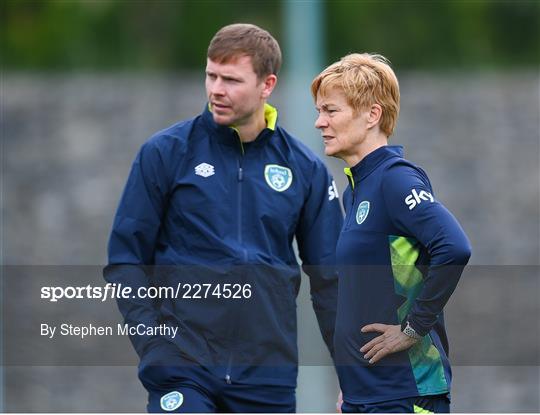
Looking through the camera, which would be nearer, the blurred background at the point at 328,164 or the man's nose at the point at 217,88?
the man's nose at the point at 217,88

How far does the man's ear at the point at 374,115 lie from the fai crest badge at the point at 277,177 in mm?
813

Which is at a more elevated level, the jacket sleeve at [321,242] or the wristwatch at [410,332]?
the jacket sleeve at [321,242]

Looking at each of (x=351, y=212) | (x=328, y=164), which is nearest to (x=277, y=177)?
(x=351, y=212)

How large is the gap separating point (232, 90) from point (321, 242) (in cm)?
75

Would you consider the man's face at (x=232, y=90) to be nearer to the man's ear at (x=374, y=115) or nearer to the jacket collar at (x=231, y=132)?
the jacket collar at (x=231, y=132)

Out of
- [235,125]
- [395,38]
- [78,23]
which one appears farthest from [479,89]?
[235,125]

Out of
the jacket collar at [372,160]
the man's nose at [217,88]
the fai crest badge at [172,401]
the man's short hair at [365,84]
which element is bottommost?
the fai crest badge at [172,401]

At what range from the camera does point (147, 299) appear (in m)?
5.51

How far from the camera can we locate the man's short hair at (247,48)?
551 centimetres

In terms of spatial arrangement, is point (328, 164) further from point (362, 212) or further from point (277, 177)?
point (362, 212)

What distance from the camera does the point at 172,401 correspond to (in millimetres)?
5383

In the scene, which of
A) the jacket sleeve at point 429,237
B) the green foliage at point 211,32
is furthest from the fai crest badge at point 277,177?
the green foliage at point 211,32

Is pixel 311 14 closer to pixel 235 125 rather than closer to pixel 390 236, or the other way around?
pixel 235 125

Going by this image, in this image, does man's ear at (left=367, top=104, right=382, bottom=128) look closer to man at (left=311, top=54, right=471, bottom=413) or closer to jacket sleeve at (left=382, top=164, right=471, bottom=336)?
man at (left=311, top=54, right=471, bottom=413)
